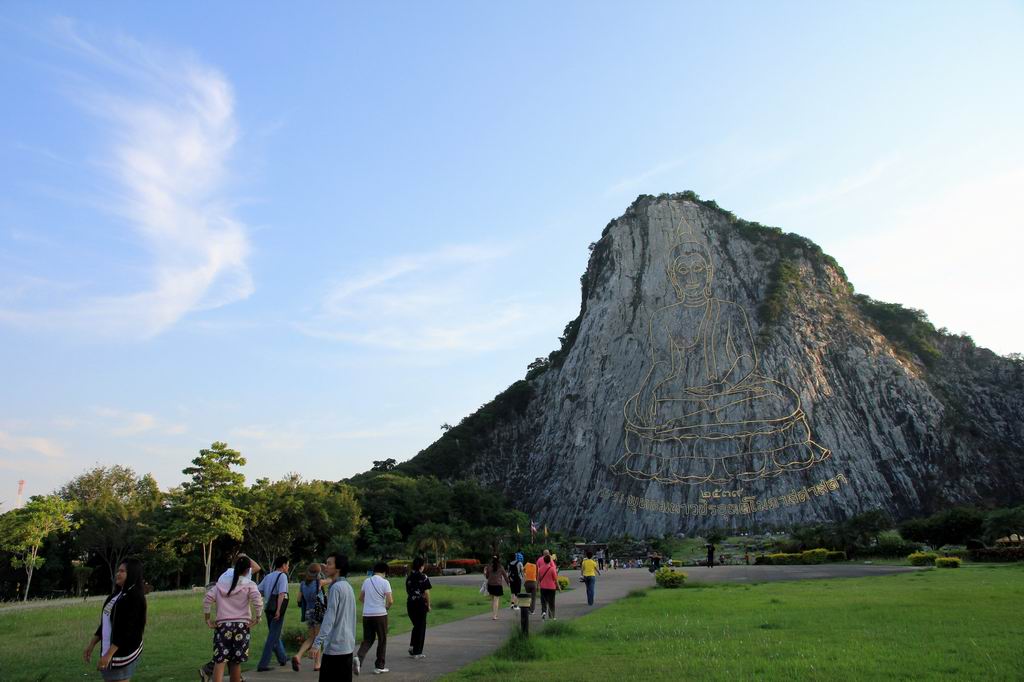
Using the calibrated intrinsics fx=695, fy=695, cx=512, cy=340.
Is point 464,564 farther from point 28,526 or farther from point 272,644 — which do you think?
point 272,644

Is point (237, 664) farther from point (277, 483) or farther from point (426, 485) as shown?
point (426, 485)

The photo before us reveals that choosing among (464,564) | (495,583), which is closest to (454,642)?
(495,583)

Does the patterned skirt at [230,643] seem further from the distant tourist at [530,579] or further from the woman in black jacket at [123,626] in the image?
the distant tourist at [530,579]

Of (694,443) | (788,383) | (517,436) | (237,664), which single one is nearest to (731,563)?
(694,443)

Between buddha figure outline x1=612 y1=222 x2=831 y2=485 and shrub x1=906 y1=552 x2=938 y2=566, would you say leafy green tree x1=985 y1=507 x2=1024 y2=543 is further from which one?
buddha figure outline x1=612 y1=222 x2=831 y2=485

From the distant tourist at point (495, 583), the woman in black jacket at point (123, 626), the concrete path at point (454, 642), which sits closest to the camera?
the woman in black jacket at point (123, 626)

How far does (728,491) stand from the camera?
5378cm

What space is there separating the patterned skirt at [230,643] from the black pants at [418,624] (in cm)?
275

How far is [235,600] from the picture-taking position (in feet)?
24.8

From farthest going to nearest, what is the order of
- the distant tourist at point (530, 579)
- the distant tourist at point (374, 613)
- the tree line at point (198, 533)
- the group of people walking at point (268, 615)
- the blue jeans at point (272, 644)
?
1. the tree line at point (198, 533)
2. the distant tourist at point (530, 579)
3. the blue jeans at point (272, 644)
4. the distant tourist at point (374, 613)
5. the group of people walking at point (268, 615)

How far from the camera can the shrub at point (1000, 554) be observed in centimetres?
2503

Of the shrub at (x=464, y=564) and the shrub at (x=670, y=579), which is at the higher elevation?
the shrub at (x=464, y=564)

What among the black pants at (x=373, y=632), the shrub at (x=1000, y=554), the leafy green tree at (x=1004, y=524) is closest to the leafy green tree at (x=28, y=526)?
the black pants at (x=373, y=632)

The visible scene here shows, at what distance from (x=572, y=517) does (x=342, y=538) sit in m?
24.3
